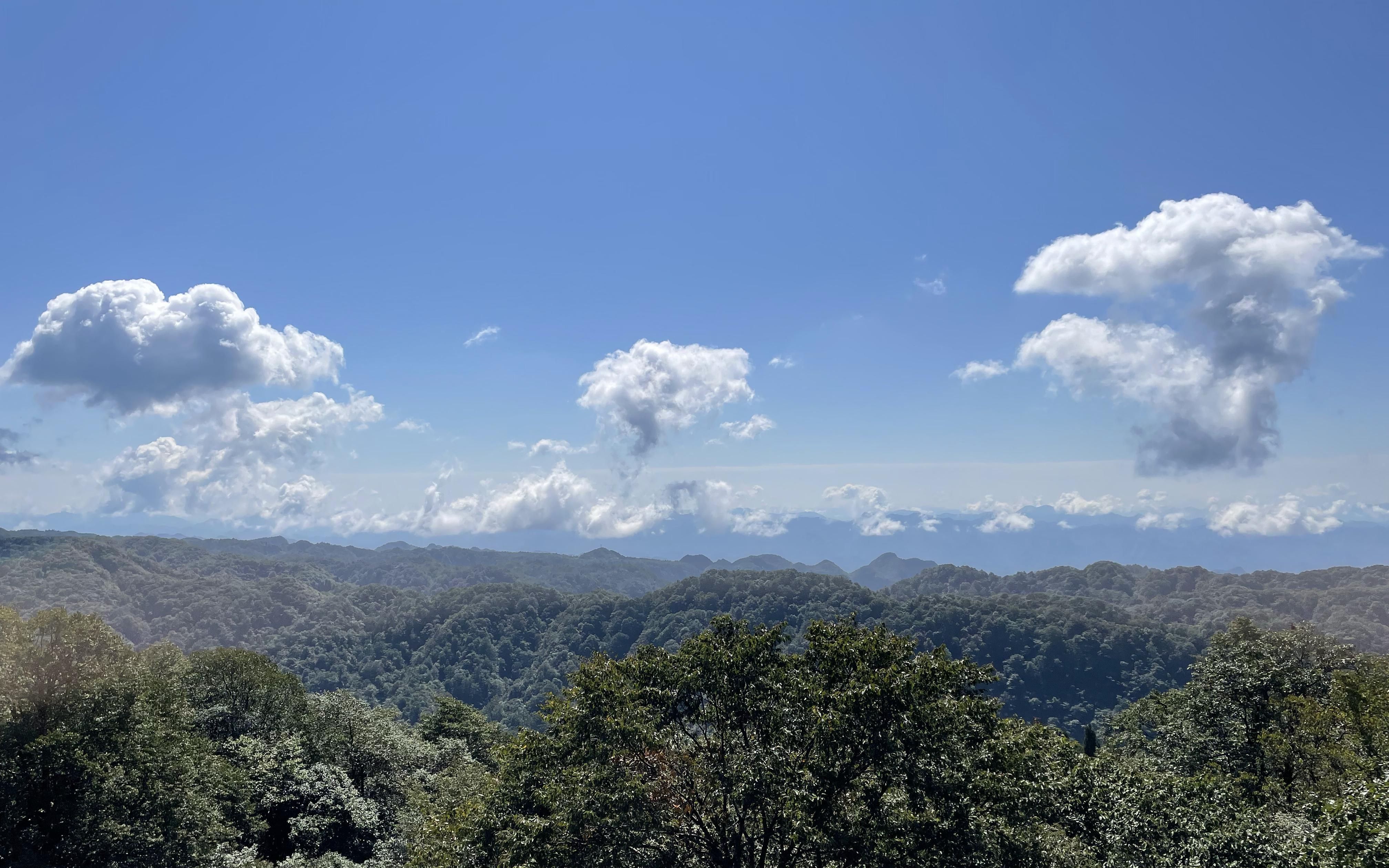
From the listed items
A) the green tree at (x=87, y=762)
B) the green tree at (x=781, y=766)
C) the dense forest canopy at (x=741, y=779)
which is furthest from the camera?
the green tree at (x=87, y=762)

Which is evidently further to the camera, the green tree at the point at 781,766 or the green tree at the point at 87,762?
the green tree at the point at 87,762

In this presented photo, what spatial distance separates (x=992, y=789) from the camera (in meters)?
22.1

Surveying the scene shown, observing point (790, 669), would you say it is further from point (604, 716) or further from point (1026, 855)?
point (1026, 855)

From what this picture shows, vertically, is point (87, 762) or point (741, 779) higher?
point (741, 779)

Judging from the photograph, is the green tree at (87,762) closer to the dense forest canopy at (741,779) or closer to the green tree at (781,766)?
the dense forest canopy at (741,779)

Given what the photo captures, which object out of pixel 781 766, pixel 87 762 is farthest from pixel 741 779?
pixel 87 762

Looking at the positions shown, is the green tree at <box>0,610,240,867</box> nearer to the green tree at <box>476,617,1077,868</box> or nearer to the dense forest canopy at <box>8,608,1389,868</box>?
the dense forest canopy at <box>8,608,1389,868</box>

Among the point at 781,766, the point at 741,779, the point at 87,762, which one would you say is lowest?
the point at 87,762

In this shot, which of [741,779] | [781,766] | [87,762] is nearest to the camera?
[741,779]

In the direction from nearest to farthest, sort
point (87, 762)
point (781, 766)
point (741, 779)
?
1. point (741, 779)
2. point (781, 766)
3. point (87, 762)

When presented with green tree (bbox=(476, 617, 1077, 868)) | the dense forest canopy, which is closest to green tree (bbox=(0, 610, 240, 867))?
the dense forest canopy

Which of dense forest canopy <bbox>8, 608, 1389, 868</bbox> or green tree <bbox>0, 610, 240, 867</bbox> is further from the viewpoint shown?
green tree <bbox>0, 610, 240, 867</bbox>

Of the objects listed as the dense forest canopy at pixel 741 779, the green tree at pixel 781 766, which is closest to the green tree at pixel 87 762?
the dense forest canopy at pixel 741 779

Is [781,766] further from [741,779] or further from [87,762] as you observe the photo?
[87,762]
